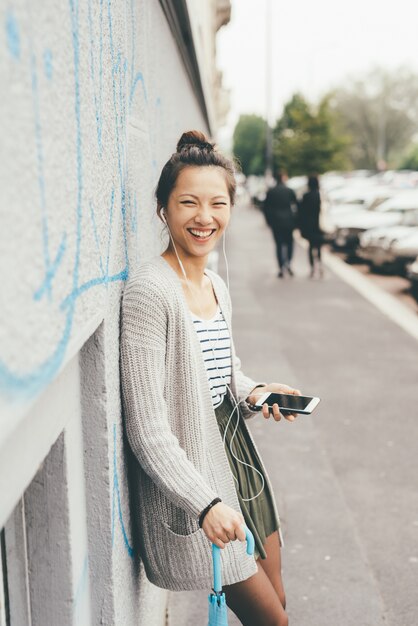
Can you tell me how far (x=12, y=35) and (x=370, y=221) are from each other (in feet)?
58.5

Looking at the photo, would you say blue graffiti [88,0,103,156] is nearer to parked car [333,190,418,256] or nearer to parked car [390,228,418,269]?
parked car [390,228,418,269]

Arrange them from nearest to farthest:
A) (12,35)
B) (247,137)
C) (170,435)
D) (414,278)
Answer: (12,35) < (170,435) < (414,278) < (247,137)

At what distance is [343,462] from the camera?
539cm

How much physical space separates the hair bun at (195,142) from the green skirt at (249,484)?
79 cm

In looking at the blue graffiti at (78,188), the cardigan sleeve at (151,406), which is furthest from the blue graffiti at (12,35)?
the cardigan sleeve at (151,406)

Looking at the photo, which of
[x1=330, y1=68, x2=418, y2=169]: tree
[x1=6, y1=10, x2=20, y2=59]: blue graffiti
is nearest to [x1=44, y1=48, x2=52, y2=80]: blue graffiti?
[x1=6, y1=10, x2=20, y2=59]: blue graffiti

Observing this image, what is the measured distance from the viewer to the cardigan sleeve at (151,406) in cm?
191

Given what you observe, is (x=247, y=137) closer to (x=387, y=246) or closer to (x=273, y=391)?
(x=387, y=246)

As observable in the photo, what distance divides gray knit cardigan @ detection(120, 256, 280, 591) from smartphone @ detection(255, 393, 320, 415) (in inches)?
13.0

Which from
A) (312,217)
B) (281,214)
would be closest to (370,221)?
(312,217)

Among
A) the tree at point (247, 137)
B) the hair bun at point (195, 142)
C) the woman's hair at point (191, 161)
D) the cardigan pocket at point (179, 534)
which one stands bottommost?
the tree at point (247, 137)

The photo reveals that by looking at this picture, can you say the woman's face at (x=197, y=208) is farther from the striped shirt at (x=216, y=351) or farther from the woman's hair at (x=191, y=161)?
the striped shirt at (x=216, y=351)

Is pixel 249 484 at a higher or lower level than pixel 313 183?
higher

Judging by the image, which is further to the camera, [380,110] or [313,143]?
[380,110]
